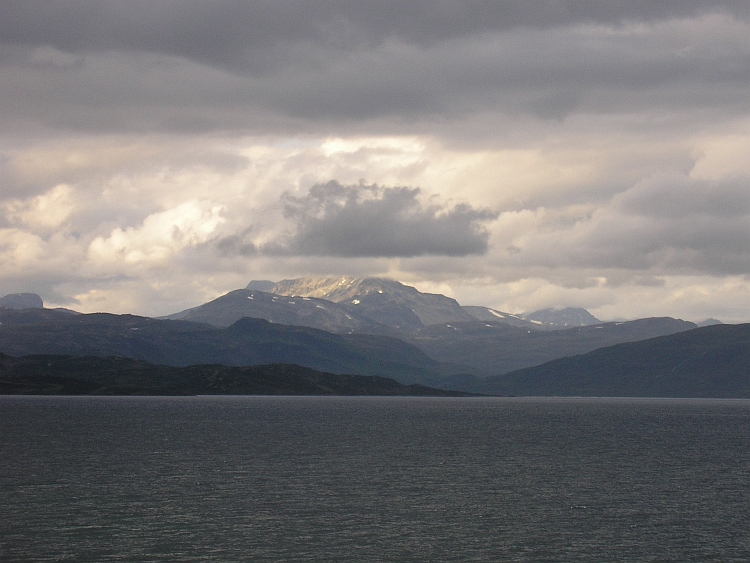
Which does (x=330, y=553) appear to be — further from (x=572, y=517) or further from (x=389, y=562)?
(x=572, y=517)

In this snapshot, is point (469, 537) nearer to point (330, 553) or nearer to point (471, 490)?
point (330, 553)

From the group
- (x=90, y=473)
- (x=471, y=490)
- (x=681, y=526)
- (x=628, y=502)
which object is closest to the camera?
(x=681, y=526)

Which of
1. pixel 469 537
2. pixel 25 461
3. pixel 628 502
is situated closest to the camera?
pixel 469 537

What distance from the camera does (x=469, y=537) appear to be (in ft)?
270

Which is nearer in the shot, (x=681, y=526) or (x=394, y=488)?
(x=681, y=526)

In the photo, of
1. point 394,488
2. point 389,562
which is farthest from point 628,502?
point 389,562

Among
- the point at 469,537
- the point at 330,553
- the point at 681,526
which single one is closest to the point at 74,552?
the point at 330,553

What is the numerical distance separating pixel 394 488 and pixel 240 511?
24612mm

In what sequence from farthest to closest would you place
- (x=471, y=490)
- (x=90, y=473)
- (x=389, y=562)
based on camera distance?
(x=90, y=473) → (x=471, y=490) → (x=389, y=562)

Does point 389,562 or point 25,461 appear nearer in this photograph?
point 389,562

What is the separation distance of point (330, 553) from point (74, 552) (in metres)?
21.7

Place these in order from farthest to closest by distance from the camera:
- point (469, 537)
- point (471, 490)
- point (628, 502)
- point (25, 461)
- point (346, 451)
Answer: point (346, 451) → point (25, 461) → point (471, 490) → point (628, 502) → point (469, 537)

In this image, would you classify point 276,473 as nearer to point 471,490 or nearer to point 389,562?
point 471,490

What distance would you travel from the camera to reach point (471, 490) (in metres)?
110
